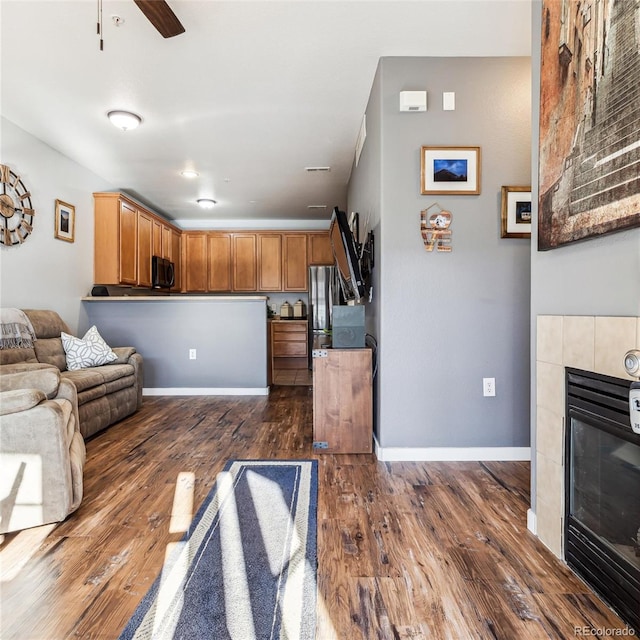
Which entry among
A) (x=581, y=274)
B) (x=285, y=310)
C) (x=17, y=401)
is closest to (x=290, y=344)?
(x=285, y=310)

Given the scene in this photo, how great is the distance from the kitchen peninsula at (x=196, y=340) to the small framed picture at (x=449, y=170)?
249 cm

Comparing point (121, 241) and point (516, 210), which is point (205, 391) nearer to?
point (121, 241)

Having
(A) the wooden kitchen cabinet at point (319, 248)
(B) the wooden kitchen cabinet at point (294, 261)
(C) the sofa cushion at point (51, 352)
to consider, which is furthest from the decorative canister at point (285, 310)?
(C) the sofa cushion at point (51, 352)

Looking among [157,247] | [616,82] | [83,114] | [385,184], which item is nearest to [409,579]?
[616,82]

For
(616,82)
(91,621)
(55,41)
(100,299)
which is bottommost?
(91,621)

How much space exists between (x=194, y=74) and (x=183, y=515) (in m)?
2.63

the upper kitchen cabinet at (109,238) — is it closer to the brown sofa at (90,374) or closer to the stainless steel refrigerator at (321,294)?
the brown sofa at (90,374)

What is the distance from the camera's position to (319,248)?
6629mm

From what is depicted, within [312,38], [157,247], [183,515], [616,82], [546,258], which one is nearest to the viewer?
[616,82]

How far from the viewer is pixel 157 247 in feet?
18.4

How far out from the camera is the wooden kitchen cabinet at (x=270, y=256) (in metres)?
6.66

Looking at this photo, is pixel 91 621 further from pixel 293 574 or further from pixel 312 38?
pixel 312 38

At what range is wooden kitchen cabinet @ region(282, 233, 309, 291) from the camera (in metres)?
6.63

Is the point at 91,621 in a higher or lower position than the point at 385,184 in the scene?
lower
